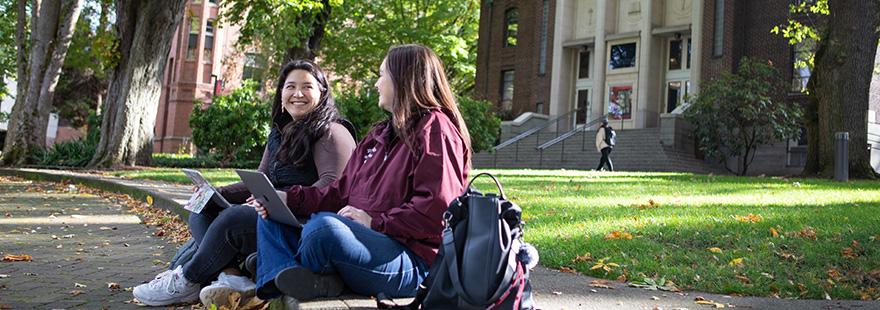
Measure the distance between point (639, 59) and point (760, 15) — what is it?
493 centimetres

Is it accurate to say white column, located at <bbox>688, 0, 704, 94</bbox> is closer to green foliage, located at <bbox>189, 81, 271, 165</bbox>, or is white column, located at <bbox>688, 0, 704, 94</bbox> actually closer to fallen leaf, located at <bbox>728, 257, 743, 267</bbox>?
green foliage, located at <bbox>189, 81, 271, 165</bbox>

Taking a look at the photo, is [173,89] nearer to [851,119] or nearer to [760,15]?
[760,15]

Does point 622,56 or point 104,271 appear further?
point 622,56

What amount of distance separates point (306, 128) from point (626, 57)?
28.8m

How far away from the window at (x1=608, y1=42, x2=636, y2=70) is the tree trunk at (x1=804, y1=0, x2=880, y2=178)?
46.0ft

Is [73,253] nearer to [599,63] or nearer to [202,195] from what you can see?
[202,195]

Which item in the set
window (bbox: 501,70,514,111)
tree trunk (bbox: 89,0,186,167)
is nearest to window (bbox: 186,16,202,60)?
window (bbox: 501,70,514,111)

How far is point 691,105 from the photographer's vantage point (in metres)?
24.2

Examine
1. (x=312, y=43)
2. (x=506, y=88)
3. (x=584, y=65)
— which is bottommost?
(x=312, y=43)

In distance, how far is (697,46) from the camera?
28.2 metres

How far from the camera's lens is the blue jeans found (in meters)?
3.08

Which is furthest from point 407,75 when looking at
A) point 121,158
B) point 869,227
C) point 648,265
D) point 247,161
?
point 247,161

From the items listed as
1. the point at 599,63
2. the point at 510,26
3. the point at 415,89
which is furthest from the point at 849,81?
the point at 510,26

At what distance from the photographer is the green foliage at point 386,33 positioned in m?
34.1
